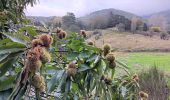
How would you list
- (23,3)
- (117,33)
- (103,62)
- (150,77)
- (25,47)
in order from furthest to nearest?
(117,33)
(150,77)
(23,3)
(103,62)
(25,47)

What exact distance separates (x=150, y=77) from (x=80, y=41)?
5675 millimetres

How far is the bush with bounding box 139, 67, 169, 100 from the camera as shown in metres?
6.32

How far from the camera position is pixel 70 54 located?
1.10m

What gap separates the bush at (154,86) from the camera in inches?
249

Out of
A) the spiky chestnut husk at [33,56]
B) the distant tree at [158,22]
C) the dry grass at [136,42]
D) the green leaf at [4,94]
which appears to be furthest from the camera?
the distant tree at [158,22]

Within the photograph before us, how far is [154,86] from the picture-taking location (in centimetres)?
644

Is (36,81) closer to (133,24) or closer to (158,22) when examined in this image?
(133,24)

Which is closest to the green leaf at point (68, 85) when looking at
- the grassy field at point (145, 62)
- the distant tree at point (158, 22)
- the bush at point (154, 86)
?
the bush at point (154, 86)

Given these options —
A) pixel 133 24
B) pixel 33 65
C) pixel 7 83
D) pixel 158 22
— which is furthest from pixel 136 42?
pixel 33 65

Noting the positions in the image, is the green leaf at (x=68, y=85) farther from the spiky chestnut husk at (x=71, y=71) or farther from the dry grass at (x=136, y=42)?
the dry grass at (x=136, y=42)

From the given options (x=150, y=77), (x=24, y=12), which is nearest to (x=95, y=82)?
(x=24, y=12)

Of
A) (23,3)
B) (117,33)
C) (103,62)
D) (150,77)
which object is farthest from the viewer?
(117,33)

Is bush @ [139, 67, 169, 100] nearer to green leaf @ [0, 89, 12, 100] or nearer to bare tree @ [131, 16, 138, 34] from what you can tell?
green leaf @ [0, 89, 12, 100]

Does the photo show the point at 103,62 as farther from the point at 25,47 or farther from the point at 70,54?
the point at 25,47
